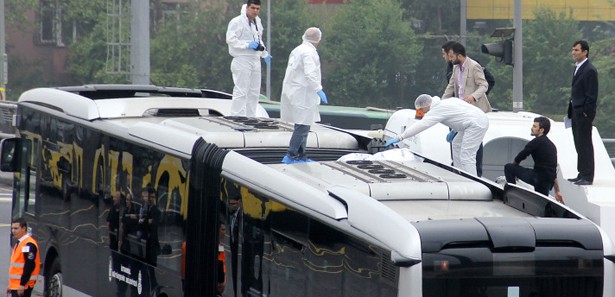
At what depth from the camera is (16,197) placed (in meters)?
16.4

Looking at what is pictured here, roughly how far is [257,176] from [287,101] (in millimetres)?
3031

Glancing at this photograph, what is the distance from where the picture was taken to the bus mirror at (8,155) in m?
16.1

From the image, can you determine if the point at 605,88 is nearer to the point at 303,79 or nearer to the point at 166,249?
the point at 303,79

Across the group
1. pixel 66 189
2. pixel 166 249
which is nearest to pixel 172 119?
pixel 166 249

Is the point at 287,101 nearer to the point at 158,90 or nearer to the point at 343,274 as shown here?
the point at 158,90

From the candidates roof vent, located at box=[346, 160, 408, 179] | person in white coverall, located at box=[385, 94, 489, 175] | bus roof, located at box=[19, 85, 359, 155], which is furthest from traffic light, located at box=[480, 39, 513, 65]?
roof vent, located at box=[346, 160, 408, 179]

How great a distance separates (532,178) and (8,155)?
641 centimetres

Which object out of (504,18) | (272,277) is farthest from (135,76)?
(504,18)

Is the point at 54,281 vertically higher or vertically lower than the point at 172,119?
Answer: lower

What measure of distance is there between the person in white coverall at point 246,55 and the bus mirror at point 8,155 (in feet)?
9.05

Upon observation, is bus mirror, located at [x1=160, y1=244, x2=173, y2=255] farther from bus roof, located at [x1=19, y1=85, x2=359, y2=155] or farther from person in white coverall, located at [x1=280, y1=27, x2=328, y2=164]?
person in white coverall, located at [x1=280, y1=27, x2=328, y2=164]

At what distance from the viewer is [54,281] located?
15289 mm

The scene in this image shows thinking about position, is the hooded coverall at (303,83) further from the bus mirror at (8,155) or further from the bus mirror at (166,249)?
the bus mirror at (8,155)

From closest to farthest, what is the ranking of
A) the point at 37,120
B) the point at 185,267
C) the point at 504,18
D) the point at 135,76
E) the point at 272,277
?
the point at 272,277 → the point at 185,267 → the point at 37,120 → the point at 135,76 → the point at 504,18
